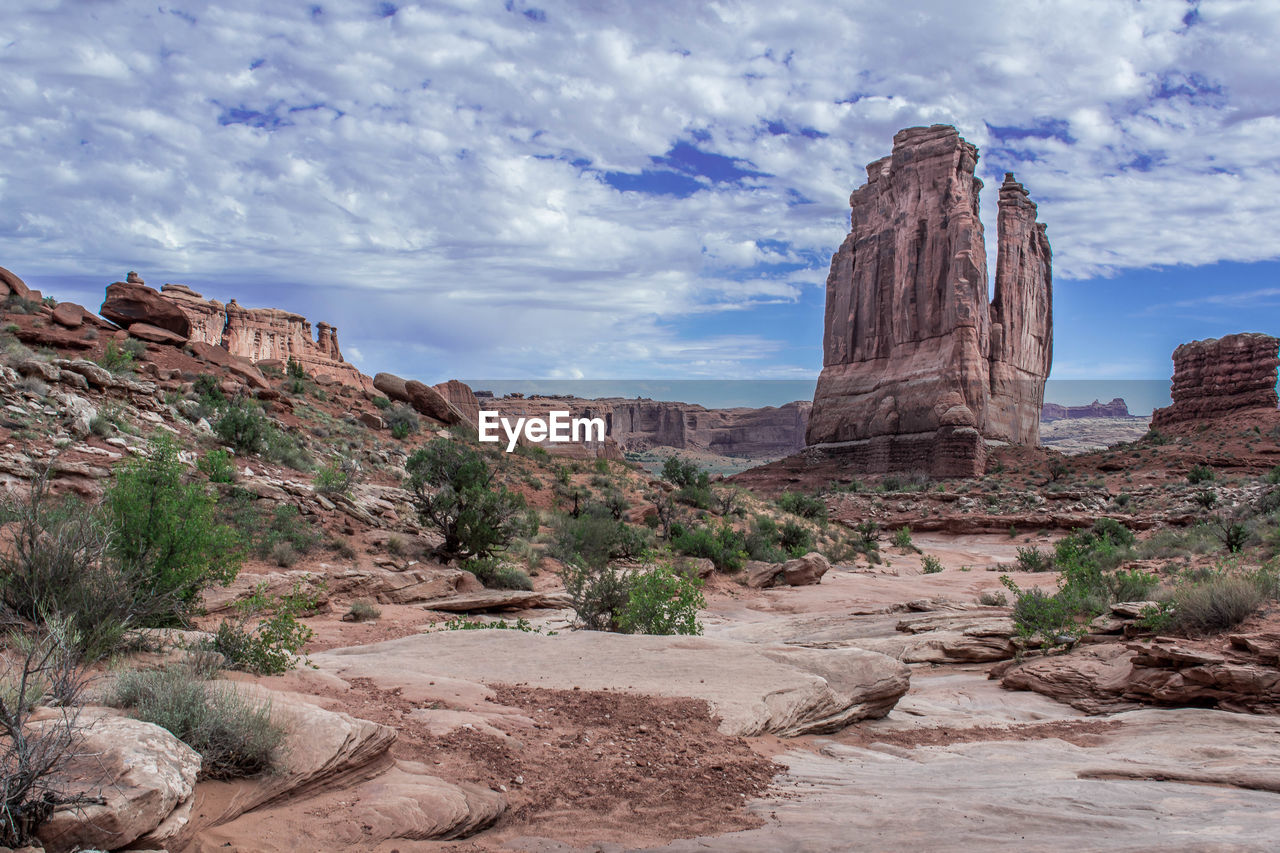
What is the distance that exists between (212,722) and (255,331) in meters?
53.7

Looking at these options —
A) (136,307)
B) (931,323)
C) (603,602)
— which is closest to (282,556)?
(603,602)

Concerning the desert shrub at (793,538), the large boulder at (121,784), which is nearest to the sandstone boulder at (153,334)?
the desert shrub at (793,538)

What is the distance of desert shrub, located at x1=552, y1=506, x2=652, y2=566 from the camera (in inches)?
670

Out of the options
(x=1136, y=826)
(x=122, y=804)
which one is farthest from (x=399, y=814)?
(x=1136, y=826)

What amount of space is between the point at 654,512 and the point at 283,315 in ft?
136

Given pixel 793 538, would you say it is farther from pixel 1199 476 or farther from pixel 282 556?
pixel 1199 476

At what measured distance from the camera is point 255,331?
5066 cm

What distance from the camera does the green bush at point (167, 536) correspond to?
7102mm

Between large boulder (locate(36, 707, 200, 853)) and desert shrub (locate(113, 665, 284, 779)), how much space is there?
0.20m

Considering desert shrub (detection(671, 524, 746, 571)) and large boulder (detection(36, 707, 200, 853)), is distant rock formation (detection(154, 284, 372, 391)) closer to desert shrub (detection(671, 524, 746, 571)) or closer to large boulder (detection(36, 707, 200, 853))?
desert shrub (detection(671, 524, 746, 571))

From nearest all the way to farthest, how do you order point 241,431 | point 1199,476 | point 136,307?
point 241,431
point 136,307
point 1199,476

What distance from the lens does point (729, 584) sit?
17.5m

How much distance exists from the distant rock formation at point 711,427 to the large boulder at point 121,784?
106470 mm

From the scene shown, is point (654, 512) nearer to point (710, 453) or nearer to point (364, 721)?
point (364, 721)
